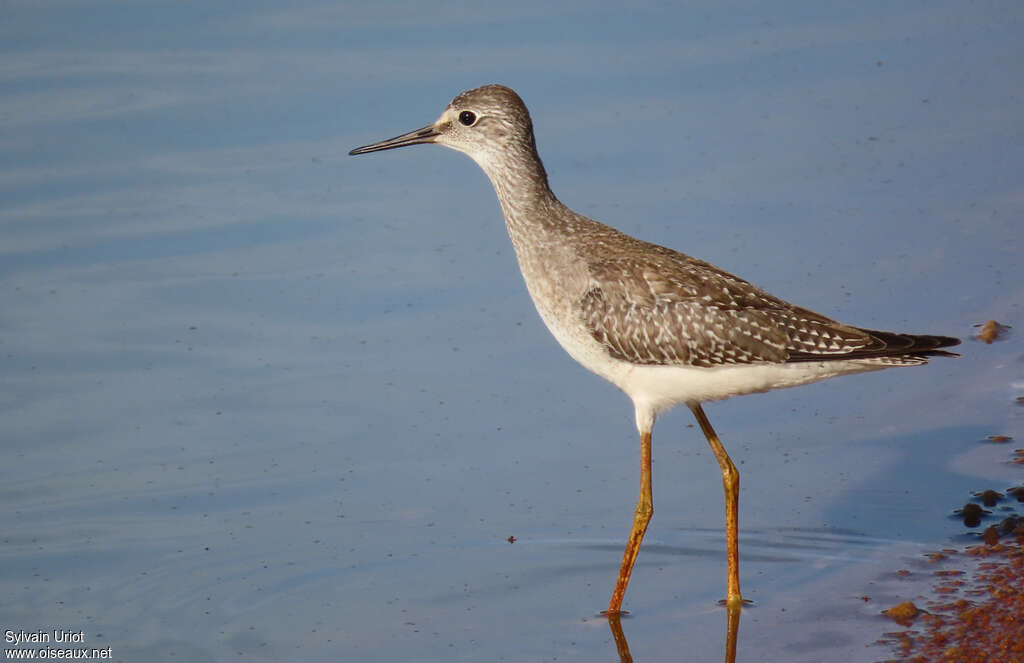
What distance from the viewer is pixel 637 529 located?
8727mm

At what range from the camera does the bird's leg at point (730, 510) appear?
8523 millimetres

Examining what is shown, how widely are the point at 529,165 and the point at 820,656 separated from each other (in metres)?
3.20

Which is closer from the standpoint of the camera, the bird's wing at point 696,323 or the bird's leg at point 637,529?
the bird's wing at point 696,323

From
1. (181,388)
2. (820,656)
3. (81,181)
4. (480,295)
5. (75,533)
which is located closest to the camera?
(820,656)

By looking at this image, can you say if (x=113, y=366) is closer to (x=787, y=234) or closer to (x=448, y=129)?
(x=448, y=129)

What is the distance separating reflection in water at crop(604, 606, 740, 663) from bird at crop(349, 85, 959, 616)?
0.03 meters

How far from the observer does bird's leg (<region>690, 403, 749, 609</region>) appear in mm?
8523

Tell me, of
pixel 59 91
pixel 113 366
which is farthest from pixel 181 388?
pixel 59 91

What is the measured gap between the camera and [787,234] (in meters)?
12.3

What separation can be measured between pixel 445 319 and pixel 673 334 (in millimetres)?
3091

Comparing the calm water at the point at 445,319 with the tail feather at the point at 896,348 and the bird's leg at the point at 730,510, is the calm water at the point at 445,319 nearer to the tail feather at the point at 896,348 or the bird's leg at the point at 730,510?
the bird's leg at the point at 730,510

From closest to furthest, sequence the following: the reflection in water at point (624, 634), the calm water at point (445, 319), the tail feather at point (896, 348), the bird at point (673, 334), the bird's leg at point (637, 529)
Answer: the reflection in water at point (624, 634) → the tail feather at point (896, 348) → the bird at point (673, 334) → the bird's leg at point (637, 529) → the calm water at point (445, 319)

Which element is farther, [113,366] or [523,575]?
[113,366]

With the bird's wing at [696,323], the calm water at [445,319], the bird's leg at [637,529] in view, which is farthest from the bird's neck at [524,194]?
the calm water at [445,319]
